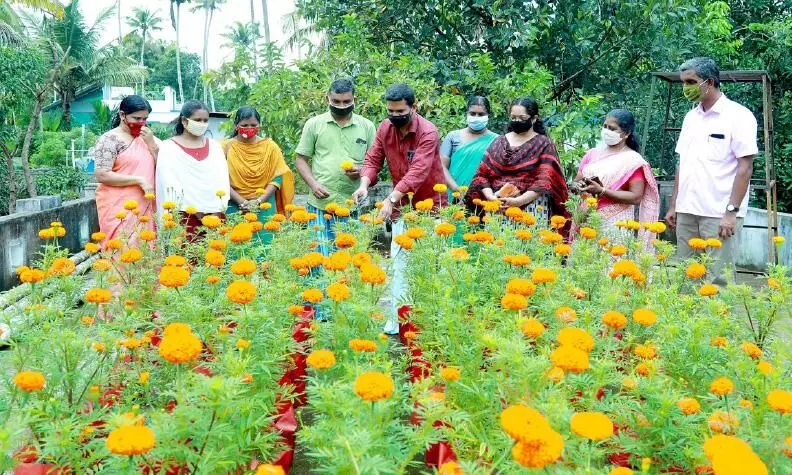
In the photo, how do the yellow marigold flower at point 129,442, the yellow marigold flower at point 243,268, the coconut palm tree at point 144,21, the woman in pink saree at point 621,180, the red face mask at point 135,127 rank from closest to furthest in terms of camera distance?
the yellow marigold flower at point 129,442 → the yellow marigold flower at point 243,268 → the woman in pink saree at point 621,180 → the red face mask at point 135,127 → the coconut palm tree at point 144,21

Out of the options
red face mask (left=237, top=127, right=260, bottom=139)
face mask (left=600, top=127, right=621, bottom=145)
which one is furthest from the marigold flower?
red face mask (left=237, top=127, right=260, bottom=139)

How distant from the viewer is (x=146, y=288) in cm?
343

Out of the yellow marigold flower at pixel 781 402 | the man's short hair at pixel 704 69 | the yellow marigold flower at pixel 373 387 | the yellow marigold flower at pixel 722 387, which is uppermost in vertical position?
the man's short hair at pixel 704 69

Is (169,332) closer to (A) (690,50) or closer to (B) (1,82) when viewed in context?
(A) (690,50)

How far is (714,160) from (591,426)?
370 centimetres

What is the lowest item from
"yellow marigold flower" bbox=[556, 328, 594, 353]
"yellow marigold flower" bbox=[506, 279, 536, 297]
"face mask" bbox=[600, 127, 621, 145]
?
"yellow marigold flower" bbox=[556, 328, 594, 353]

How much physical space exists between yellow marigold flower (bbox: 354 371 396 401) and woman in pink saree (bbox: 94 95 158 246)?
145 inches

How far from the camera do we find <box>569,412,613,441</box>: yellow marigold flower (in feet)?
4.58

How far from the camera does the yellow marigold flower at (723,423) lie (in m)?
1.80

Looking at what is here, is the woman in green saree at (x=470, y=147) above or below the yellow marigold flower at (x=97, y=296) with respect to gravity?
above

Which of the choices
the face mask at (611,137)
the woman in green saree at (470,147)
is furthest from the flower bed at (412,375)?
the woman in green saree at (470,147)

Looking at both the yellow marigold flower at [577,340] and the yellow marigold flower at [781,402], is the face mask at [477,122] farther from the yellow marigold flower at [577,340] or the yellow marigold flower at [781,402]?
the yellow marigold flower at [781,402]

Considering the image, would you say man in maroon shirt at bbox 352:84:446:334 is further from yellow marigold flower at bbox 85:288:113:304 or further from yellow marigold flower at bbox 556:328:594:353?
yellow marigold flower at bbox 556:328:594:353

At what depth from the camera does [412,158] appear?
4.87m
